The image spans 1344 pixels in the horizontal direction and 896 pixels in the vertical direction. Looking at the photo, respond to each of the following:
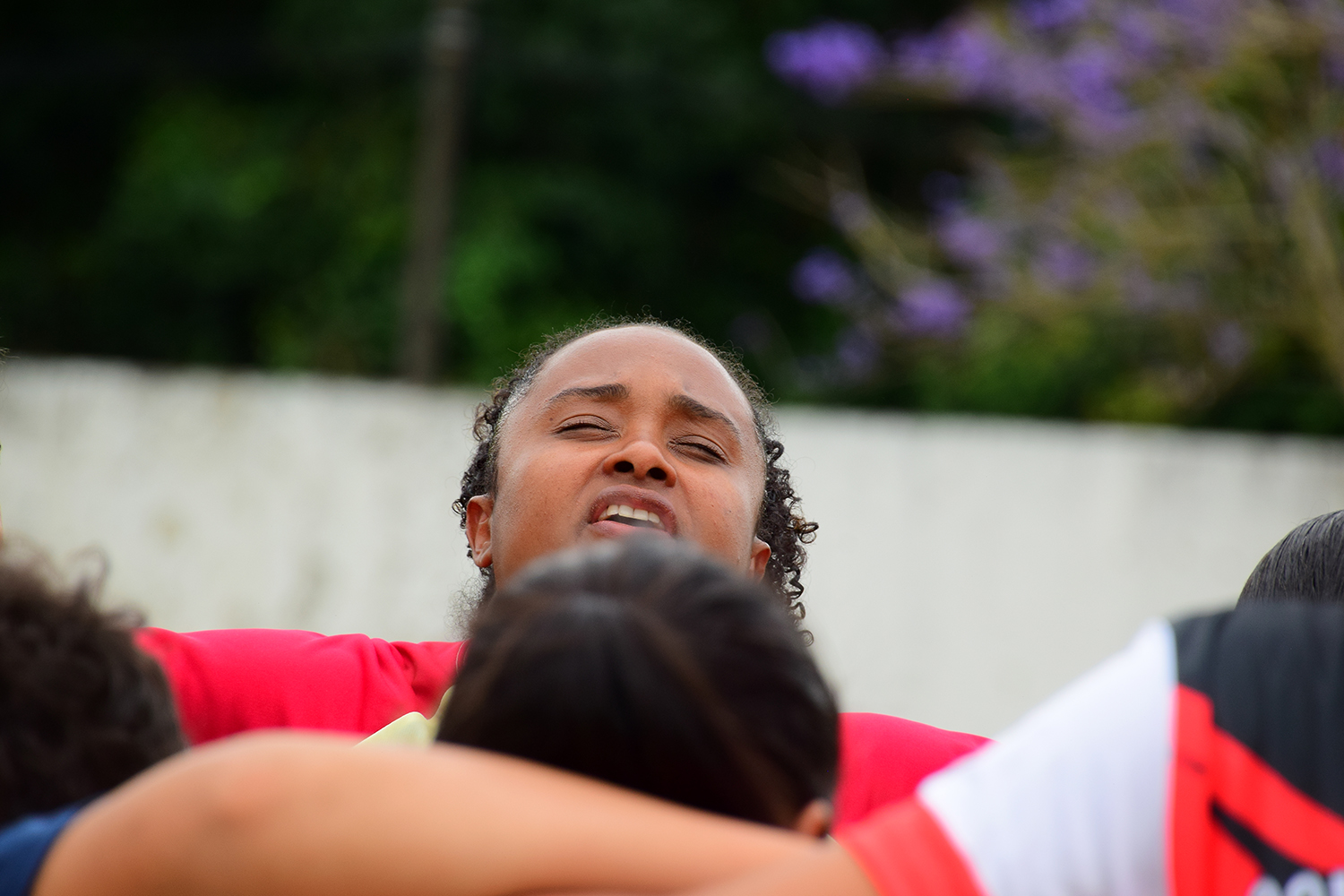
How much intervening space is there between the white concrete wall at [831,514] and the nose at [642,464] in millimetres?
3105

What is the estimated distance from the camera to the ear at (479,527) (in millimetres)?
2422

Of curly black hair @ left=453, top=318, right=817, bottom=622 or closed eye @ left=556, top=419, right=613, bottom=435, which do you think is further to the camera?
curly black hair @ left=453, top=318, right=817, bottom=622

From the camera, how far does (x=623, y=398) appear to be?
2.26 meters

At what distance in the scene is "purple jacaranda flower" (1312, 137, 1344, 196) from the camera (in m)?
6.54

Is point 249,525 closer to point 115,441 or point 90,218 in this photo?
point 115,441

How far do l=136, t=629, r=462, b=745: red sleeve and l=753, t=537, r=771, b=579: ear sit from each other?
0.35m

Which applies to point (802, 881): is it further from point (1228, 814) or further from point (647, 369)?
point (647, 369)

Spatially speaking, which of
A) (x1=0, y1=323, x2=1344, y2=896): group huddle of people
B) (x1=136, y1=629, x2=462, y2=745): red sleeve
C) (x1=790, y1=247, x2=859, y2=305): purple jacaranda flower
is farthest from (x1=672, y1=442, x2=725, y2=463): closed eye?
(x1=790, y1=247, x2=859, y2=305): purple jacaranda flower

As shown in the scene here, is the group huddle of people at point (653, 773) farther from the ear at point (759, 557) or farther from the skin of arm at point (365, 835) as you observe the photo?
the ear at point (759, 557)

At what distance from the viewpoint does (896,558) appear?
17.2ft

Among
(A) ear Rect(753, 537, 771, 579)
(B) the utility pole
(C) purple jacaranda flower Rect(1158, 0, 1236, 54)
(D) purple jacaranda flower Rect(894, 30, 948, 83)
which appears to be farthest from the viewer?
(D) purple jacaranda flower Rect(894, 30, 948, 83)

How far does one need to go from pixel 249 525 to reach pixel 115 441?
63 cm

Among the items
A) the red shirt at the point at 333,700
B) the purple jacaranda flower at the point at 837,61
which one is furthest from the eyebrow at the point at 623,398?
the purple jacaranda flower at the point at 837,61

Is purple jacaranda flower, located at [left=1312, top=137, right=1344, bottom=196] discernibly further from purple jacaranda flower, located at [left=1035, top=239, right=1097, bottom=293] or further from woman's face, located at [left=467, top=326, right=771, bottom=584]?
woman's face, located at [left=467, top=326, right=771, bottom=584]
